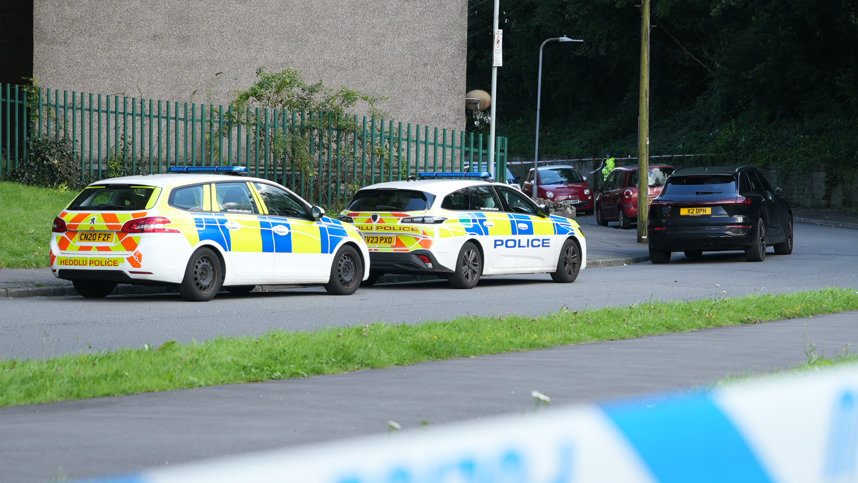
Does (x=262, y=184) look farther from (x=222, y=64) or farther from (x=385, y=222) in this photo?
(x=222, y=64)

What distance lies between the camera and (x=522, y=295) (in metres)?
13.8

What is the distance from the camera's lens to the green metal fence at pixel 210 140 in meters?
19.5

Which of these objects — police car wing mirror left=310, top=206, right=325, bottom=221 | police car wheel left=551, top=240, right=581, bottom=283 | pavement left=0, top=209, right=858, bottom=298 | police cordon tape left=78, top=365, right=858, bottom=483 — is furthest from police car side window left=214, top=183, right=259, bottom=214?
police cordon tape left=78, top=365, right=858, bottom=483

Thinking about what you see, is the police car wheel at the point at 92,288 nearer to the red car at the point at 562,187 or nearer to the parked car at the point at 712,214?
the parked car at the point at 712,214

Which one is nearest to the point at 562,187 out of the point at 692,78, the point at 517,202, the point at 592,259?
the point at 592,259

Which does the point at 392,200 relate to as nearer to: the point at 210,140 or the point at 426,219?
the point at 426,219

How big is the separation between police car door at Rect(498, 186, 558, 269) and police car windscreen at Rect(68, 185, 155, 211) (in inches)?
216

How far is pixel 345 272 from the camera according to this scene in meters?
13.8

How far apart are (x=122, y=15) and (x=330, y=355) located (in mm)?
16453

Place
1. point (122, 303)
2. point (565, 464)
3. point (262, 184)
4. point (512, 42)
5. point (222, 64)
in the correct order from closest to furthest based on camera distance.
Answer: point (565, 464) < point (122, 303) < point (262, 184) < point (222, 64) < point (512, 42)

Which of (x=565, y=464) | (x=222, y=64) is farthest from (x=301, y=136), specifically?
(x=565, y=464)

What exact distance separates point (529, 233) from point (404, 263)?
7.54 feet

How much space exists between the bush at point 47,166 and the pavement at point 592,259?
5.75 meters

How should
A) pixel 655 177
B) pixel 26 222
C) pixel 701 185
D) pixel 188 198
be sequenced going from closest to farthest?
pixel 188 198 < pixel 26 222 < pixel 701 185 < pixel 655 177
